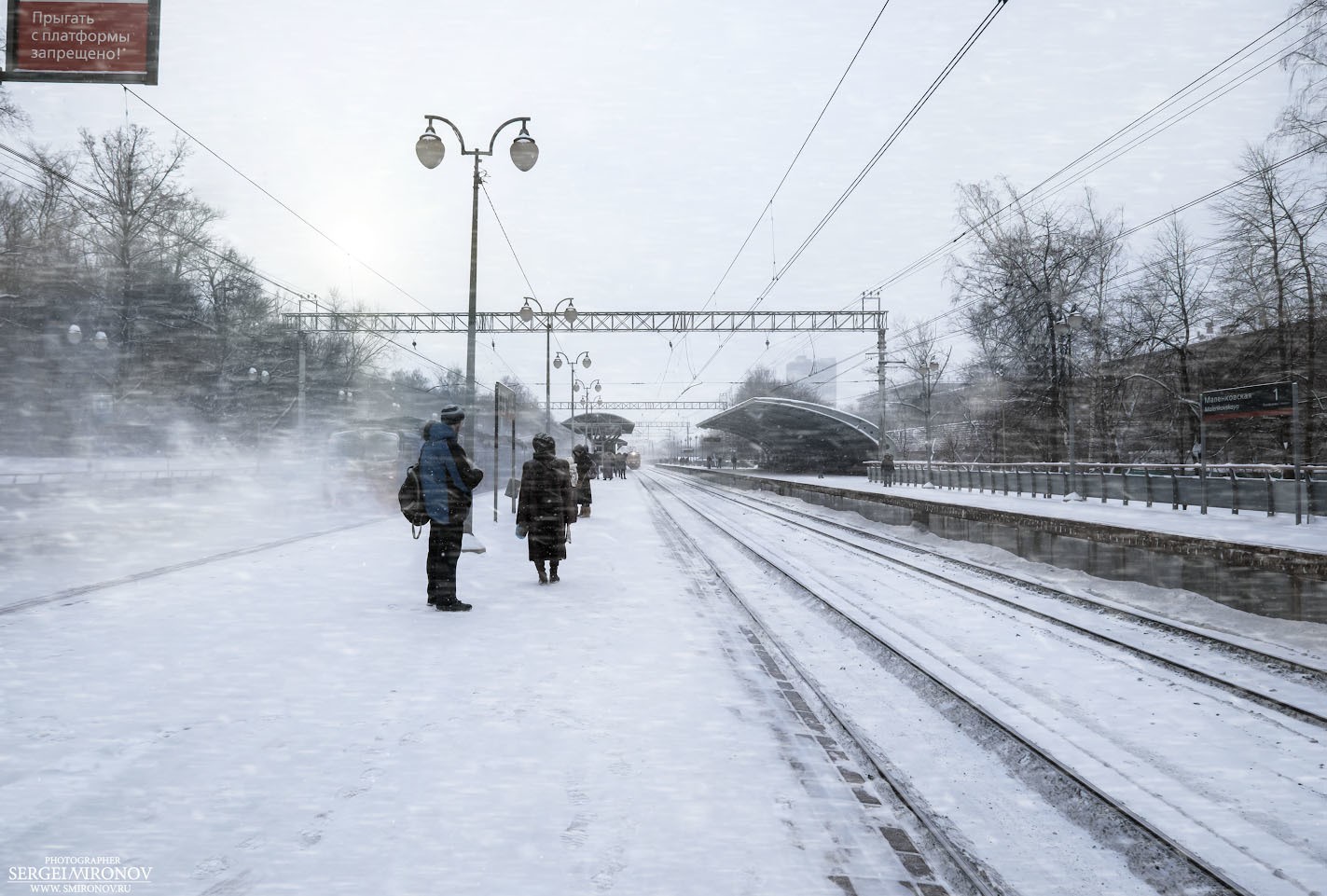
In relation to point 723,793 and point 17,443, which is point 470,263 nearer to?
point 723,793

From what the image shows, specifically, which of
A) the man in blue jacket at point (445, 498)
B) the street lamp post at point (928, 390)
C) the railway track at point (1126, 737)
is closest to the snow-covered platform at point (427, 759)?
the man in blue jacket at point (445, 498)

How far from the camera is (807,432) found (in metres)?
54.7

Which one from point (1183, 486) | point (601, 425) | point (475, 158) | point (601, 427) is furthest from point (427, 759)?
point (601, 427)

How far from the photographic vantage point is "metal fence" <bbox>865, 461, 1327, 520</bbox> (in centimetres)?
Result: 1608

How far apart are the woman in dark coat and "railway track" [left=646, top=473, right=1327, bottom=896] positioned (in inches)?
90.0

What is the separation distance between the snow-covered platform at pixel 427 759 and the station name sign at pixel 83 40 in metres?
4.85

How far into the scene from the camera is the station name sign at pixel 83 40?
6898mm

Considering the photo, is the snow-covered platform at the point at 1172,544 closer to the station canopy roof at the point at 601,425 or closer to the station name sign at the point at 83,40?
the station name sign at the point at 83,40

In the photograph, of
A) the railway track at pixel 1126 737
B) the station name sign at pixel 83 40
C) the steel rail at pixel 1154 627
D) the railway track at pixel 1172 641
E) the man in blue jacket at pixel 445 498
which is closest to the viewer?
the railway track at pixel 1126 737

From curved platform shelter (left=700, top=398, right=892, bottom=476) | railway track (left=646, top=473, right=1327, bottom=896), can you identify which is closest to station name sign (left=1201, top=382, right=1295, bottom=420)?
railway track (left=646, top=473, right=1327, bottom=896)

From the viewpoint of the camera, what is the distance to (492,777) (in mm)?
3369

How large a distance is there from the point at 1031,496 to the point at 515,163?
2137 cm

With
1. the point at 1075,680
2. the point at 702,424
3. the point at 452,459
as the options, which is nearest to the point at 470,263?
the point at 452,459

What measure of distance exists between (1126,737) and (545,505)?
19.4 ft
